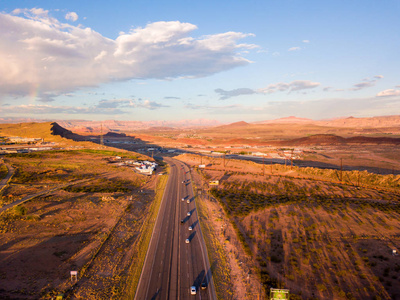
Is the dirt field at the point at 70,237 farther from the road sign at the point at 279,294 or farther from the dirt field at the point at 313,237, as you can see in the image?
the road sign at the point at 279,294

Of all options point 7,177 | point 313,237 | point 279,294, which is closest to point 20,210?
point 7,177

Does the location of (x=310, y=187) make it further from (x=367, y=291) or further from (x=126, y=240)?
(x=126, y=240)

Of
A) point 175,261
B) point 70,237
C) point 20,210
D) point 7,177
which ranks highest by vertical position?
point 7,177

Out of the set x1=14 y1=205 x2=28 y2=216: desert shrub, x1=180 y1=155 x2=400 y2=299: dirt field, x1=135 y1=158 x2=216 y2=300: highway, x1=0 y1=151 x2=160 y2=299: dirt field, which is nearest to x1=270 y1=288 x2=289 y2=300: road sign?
x1=180 y1=155 x2=400 y2=299: dirt field

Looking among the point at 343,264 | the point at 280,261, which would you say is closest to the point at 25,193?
the point at 280,261

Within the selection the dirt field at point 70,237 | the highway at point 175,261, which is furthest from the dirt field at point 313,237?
the dirt field at point 70,237

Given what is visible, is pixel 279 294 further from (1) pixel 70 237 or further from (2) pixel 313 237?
(1) pixel 70 237

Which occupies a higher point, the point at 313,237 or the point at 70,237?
the point at 70,237
